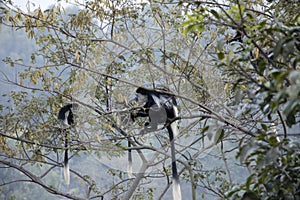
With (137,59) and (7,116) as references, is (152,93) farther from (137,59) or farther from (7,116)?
(7,116)

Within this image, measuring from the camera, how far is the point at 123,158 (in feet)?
7.04

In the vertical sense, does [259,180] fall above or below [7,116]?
below

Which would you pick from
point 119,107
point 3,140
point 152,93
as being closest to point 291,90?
point 152,93

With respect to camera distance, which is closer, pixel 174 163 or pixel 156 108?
pixel 156 108

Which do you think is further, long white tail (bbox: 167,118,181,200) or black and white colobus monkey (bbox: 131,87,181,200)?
long white tail (bbox: 167,118,181,200)

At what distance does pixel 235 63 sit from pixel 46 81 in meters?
1.53

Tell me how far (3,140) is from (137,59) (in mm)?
808

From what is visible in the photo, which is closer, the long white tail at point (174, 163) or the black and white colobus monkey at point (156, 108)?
the black and white colobus monkey at point (156, 108)

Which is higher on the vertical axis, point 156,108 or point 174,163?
point 156,108

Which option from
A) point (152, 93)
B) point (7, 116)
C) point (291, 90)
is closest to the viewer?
point (291, 90)

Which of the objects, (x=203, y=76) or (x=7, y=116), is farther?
(x=7, y=116)

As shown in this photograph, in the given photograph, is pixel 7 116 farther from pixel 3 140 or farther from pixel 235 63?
pixel 235 63

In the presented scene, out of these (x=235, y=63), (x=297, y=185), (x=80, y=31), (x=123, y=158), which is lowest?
(x=297, y=185)

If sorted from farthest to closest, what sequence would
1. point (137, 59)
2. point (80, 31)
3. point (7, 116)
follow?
1. point (7, 116)
2. point (80, 31)
3. point (137, 59)
